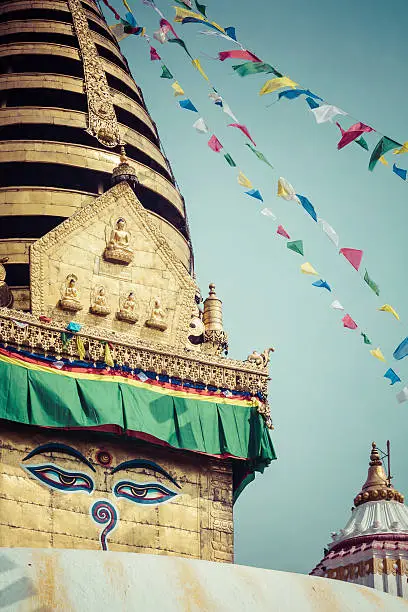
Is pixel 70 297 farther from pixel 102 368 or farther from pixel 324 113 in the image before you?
pixel 324 113

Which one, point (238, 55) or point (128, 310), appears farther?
point (128, 310)

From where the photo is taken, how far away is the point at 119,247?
876 inches

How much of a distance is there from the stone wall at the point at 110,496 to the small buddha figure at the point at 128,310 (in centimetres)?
253

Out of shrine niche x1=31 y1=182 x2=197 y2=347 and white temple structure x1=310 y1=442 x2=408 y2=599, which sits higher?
shrine niche x1=31 y1=182 x2=197 y2=347

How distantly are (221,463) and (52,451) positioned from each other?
10.6 feet

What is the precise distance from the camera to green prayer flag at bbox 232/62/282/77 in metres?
15.6

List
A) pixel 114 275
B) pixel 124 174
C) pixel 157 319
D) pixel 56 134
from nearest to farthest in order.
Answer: pixel 157 319 < pixel 114 275 < pixel 124 174 < pixel 56 134

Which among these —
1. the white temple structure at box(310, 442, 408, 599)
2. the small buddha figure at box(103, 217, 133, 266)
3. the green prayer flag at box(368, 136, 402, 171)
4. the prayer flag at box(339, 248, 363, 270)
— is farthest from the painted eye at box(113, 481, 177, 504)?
the green prayer flag at box(368, 136, 402, 171)

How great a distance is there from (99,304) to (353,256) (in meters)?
6.84

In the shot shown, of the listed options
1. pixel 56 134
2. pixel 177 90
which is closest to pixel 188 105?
pixel 177 90

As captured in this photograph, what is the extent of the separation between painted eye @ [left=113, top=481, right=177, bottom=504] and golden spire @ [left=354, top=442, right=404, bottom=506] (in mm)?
4367

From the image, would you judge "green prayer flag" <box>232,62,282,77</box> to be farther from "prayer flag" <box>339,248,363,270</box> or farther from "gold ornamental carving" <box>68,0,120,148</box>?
"gold ornamental carving" <box>68,0,120,148</box>

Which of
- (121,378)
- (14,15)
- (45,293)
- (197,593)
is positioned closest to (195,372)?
(121,378)

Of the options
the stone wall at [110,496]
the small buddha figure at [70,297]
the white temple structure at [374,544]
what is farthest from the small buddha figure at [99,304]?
the white temple structure at [374,544]
